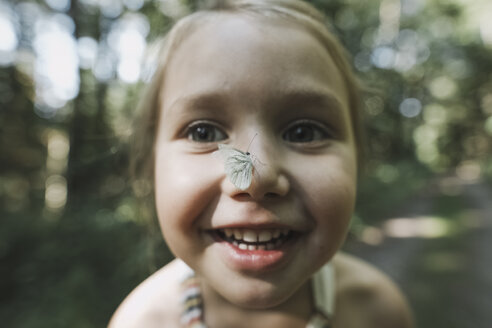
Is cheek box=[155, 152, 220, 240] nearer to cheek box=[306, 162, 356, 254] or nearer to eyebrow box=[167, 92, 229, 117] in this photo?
eyebrow box=[167, 92, 229, 117]

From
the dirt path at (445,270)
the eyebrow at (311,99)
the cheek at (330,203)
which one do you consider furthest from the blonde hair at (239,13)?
the dirt path at (445,270)

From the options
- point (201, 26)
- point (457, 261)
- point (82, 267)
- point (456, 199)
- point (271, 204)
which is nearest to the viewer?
point (271, 204)

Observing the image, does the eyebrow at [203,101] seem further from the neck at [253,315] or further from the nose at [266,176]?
the neck at [253,315]

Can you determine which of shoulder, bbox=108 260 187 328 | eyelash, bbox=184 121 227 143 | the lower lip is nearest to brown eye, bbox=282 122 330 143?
eyelash, bbox=184 121 227 143

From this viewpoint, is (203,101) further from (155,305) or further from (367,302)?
(367,302)

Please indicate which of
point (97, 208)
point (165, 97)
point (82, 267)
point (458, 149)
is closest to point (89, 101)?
point (97, 208)

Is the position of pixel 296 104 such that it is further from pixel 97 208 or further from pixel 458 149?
pixel 458 149

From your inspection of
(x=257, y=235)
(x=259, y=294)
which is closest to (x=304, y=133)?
(x=257, y=235)
